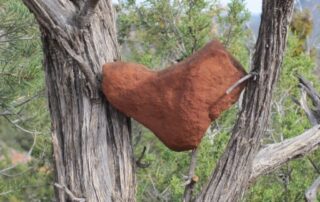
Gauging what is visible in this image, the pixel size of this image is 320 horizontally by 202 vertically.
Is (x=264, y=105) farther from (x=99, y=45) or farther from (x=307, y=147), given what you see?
(x=99, y=45)

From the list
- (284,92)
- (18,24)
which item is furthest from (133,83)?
(284,92)

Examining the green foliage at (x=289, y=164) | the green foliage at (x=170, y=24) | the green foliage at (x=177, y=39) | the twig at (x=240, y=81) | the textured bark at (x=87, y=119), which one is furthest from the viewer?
the green foliage at (x=170, y=24)

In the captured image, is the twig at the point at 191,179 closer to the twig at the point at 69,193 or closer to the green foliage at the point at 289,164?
the twig at the point at 69,193

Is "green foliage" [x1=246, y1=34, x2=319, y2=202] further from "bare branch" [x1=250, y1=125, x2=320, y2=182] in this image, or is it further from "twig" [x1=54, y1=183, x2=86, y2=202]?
"twig" [x1=54, y1=183, x2=86, y2=202]

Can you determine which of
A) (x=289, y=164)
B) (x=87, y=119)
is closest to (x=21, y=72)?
(x=87, y=119)

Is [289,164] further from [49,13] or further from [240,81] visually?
[49,13]

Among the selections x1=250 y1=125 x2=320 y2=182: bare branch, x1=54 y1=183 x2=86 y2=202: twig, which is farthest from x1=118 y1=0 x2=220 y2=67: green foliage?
x1=54 y1=183 x2=86 y2=202: twig

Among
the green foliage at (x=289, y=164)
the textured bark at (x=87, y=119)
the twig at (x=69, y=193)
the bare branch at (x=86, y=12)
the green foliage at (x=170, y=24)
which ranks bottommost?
the green foliage at (x=289, y=164)

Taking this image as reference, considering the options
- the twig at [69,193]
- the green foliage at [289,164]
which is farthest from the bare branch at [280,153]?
the green foliage at [289,164]

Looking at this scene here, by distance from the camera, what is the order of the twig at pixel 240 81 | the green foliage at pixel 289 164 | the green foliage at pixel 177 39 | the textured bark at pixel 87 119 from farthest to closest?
the green foliage at pixel 177 39, the green foliage at pixel 289 164, the textured bark at pixel 87 119, the twig at pixel 240 81
